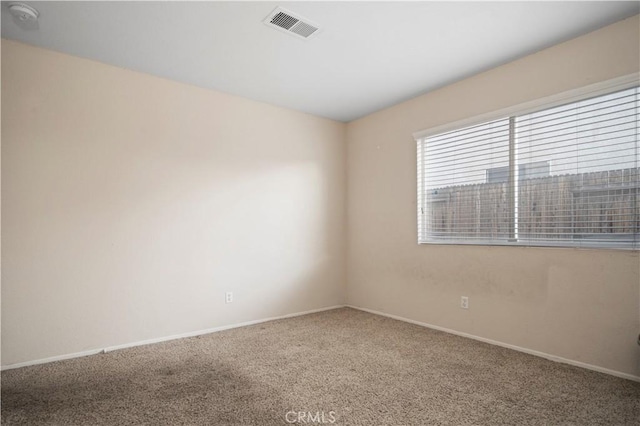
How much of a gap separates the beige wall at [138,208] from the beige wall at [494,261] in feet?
2.53

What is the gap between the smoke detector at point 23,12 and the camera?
2251mm

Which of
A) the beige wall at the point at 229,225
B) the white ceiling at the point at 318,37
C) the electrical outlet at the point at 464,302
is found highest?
the white ceiling at the point at 318,37

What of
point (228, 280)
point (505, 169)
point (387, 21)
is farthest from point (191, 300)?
point (505, 169)

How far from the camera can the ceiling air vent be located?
2363 mm

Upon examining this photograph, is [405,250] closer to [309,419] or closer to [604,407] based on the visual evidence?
[604,407]

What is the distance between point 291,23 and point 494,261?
2.62 meters

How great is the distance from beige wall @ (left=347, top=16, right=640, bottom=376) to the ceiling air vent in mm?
1697

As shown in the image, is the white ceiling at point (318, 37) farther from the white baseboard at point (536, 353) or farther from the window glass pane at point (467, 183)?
the white baseboard at point (536, 353)

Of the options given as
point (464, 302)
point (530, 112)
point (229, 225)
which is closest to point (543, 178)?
point (530, 112)

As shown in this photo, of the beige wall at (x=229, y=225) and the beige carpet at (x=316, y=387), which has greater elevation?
the beige wall at (x=229, y=225)

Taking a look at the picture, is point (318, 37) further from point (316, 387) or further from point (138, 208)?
point (316, 387)

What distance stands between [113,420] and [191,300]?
1576 millimetres

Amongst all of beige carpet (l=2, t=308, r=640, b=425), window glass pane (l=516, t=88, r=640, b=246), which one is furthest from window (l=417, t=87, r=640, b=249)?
beige carpet (l=2, t=308, r=640, b=425)

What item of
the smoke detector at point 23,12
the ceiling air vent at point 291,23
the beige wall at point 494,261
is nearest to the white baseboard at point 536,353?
the beige wall at point 494,261
